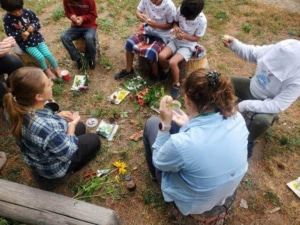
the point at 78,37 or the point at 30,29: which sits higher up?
the point at 30,29

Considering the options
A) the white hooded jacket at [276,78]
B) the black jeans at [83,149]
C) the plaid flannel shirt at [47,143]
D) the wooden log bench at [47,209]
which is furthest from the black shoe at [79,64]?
the white hooded jacket at [276,78]

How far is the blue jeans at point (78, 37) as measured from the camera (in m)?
4.23

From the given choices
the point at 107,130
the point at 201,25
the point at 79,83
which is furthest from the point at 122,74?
the point at 201,25

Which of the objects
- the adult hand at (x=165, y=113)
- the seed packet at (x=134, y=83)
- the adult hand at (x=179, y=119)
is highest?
the adult hand at (x=165, y=113)

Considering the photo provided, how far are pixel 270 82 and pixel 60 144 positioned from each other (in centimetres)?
226

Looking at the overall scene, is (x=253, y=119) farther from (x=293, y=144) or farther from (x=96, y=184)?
(x=96, y=184)

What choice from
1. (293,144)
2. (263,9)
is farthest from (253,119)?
(263,9)

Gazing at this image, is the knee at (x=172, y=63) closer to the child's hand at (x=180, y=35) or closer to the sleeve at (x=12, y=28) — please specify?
the child's hand at (x=180, y=35)

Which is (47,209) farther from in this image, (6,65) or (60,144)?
(6,65)

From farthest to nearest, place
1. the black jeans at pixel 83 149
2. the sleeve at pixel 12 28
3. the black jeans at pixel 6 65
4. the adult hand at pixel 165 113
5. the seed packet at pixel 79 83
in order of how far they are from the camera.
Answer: the seed packet at pixel 79 83 < the sleeve at pixel 12 28 < the black jeans at pixel 6 65 < the black jeans at pixel 83 149 < the adult hand at pixel 165 113

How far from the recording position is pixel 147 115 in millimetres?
3844

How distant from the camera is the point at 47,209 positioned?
257cm

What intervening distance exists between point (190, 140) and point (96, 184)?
1.60m

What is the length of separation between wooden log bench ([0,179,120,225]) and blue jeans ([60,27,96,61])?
2312mm
